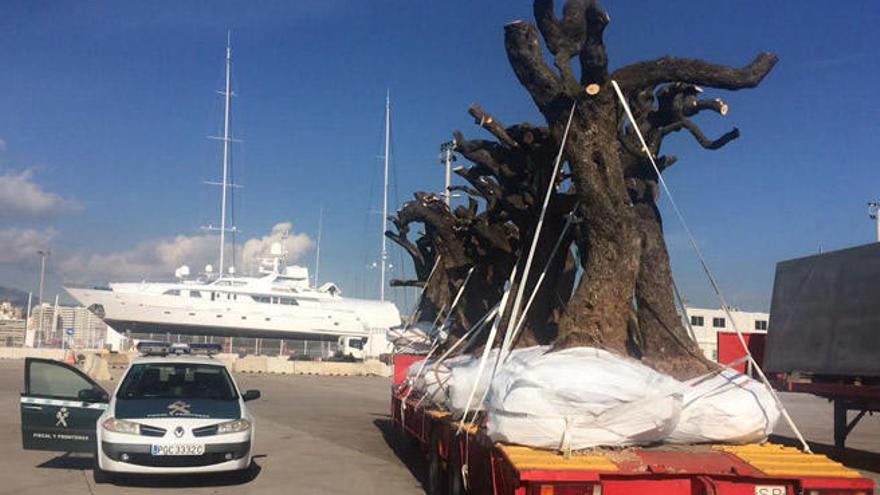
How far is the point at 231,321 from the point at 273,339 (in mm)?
6203

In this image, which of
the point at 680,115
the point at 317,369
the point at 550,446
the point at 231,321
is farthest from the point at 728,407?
the point at 231,321

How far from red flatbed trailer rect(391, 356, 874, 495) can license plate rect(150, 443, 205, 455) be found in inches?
169

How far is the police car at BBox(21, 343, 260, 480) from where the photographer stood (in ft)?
31.4

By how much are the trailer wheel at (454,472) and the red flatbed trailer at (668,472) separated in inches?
50.5

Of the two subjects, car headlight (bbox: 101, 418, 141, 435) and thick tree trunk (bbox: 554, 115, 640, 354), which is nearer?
thick tree trunk (bbox: 554, 115, 640, 354)

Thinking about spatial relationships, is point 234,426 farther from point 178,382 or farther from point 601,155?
point 601,155

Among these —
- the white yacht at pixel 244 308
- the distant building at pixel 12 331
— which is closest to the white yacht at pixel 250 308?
the white yacht at pixel 244 308

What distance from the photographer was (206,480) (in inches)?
419

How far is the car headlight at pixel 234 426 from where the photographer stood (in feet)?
32.7

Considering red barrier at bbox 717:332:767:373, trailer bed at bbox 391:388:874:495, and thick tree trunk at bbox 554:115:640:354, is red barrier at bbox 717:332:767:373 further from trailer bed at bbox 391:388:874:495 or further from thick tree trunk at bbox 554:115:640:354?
trailer bed at bbox 391:388:874:495

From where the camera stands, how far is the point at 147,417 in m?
9.79

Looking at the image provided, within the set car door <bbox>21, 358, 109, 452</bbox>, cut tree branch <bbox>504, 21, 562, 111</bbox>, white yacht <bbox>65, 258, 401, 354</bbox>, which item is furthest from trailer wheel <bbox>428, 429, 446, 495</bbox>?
white yacht <bbox>65, 258, 401, 354</bbox>

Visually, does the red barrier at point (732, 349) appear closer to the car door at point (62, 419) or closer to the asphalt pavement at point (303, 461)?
the asphalt pavement at point (303, 461)

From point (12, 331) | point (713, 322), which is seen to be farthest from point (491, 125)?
point (12, 331)
